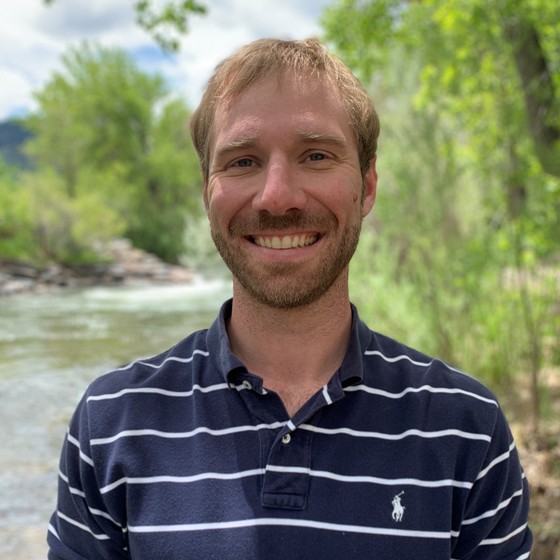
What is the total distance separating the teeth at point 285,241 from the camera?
4.88 feet

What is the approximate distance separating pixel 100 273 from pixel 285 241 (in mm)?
25648

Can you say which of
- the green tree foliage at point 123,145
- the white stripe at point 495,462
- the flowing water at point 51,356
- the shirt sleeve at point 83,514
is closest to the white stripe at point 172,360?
the shirt sleeve at point 83,514

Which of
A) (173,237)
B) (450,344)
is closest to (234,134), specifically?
(450,344)

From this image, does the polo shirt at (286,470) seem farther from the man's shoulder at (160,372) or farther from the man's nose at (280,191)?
the man's nose at (280,191)

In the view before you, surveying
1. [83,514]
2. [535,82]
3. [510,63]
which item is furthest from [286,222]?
[510,63]

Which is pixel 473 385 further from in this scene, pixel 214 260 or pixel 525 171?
pixel 214 260

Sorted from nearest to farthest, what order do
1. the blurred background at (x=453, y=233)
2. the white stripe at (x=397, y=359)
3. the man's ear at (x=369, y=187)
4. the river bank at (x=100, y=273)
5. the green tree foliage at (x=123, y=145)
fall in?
the white stripe at (x=397, y=359), the man's ear at (x=369, y=187), the blurred background at (x=453, y=233), the river bank at (x=100, y=273), the green tree foliage at (x=123, y=145)

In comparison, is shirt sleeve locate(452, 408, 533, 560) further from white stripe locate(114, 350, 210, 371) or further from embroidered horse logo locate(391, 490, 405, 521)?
white stripe locate(114, 350, 210, 371)

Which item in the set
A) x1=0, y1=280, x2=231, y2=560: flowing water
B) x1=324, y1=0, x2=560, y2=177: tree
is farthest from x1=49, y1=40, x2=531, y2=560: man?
x1=0, y1=280, x2=231, y2=560: flowing water

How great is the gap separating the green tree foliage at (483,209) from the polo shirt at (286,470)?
3625mm

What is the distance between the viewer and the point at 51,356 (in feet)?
41.9

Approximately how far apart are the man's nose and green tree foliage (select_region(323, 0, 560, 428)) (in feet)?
12.0

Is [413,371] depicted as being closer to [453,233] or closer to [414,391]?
[414,391]

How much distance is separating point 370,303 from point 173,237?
29399 mm
